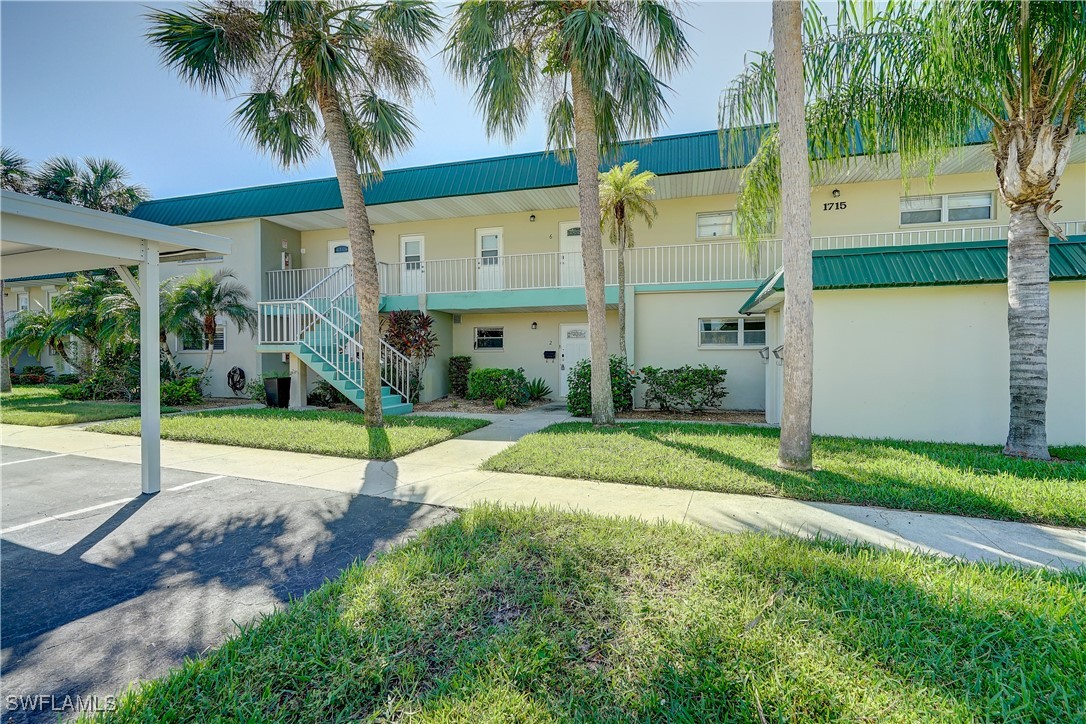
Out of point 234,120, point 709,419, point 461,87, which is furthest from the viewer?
point 709,419

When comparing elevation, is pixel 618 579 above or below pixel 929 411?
below

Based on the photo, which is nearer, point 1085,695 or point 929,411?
point 1085,695

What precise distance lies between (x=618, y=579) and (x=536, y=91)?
876 centimetres

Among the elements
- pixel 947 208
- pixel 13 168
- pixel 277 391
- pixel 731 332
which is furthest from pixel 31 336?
pixel 947 208

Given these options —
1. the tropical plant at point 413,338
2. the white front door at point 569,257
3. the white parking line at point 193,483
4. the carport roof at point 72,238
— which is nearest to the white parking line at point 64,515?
→ the white parking line at point 193,483

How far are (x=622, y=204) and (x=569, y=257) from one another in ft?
8.32

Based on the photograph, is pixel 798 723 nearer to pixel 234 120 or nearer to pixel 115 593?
pixel 115 593

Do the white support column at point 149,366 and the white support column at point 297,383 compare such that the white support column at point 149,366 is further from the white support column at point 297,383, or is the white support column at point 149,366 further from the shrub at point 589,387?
the shrub at point 589,387

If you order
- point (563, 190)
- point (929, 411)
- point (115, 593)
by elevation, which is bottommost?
point (115, 593)

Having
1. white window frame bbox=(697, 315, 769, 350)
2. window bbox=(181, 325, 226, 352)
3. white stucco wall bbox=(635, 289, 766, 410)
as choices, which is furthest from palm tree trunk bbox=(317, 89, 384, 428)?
window bbox=(181, 325, 226, 352)

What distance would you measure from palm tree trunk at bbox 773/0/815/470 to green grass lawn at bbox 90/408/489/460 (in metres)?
5.49

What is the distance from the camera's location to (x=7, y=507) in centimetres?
492

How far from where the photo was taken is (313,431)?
8.53 m

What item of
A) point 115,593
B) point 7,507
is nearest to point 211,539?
point 115,593
